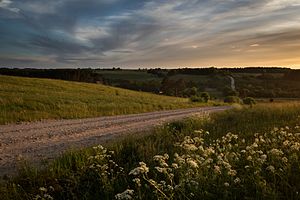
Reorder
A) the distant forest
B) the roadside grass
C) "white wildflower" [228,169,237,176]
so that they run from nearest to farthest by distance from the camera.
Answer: "white wildflower" [228,169,237,176] → the roadside grass → the distant forest

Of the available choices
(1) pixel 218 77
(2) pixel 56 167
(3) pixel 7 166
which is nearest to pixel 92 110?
(3) pixel 7 166

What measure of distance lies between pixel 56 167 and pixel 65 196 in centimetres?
117

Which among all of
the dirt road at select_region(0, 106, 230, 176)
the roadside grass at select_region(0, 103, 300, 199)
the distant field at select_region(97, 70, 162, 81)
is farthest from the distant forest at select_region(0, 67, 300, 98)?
the roadside grass at select_region(0, 103, 300, 199)

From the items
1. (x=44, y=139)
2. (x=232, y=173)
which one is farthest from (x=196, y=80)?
(x=232, y=173)

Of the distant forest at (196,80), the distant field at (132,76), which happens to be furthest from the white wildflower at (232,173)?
the distant field at (132,76)

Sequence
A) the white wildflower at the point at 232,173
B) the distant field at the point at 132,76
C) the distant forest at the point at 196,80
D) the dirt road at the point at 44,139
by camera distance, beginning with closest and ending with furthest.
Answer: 1. the white wildflower at the point at 232,173
2. the dirt road at the point at 44,139
3. the distant forest at the point at 196,80
4. the distant field at the point at 132,76

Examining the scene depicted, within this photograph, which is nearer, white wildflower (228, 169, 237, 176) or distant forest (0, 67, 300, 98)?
white wildflower (228, 169, 237, 176)

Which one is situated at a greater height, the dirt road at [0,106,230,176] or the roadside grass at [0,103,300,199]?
the roadside grass at [0,103,300,199]

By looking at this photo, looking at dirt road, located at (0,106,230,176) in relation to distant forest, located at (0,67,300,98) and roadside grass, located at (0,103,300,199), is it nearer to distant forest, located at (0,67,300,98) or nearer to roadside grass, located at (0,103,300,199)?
roadside grass, located at (0,103,300,199)

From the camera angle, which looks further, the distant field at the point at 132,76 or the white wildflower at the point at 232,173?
the distant field at the point at 132,76

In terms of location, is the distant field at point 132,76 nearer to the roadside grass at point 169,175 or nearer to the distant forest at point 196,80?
the distant forest at point 196,80

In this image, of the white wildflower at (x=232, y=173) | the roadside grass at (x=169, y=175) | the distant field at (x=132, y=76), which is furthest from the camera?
the distant field at (x=132, y=76)

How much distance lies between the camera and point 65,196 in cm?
668

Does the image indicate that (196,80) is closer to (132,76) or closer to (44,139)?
(132,76)
